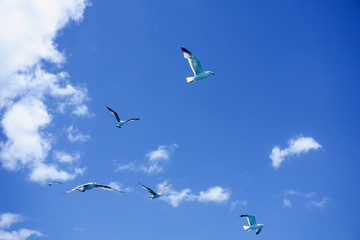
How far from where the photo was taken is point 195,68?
821 inches

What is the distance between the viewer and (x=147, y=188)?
24000 mm

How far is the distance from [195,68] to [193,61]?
0.65 m

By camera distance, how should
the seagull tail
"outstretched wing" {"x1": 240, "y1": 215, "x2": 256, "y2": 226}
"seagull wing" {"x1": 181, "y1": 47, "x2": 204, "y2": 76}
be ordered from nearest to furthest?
"seagull wing" {"x1": 181, "y1": 47, "x2": 204, "y2": 76}, the seagull tail, "outstretched wing" {"x1": 240, "y1": 215, "x2": 256, "y2": 226}

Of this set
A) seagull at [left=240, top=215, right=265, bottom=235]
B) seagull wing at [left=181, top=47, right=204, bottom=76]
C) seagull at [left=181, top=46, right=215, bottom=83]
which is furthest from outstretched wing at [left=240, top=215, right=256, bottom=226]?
seagull wing at [left=181, top=47, right=204, bottom=76]

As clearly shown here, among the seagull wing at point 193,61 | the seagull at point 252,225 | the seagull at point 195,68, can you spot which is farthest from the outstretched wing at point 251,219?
the seagull wing at point 193,61

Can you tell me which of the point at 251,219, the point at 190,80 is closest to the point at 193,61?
the point at 190,80

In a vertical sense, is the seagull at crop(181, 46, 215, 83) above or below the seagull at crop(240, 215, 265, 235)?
above

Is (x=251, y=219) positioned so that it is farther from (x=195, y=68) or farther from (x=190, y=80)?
(x=195, y=68)

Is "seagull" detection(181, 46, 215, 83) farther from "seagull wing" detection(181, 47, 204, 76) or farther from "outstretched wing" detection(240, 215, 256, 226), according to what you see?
"outstretched wing" detection(240, 215, 256, 226)

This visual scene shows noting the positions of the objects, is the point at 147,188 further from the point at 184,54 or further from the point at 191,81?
the point at 184,54

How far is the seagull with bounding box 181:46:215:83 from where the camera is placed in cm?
2012

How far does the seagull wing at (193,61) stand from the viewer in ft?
65.9

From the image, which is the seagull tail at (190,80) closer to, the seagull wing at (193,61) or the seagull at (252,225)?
the seagull wing at (193,61)

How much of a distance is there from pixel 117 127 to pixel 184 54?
43.1ft
